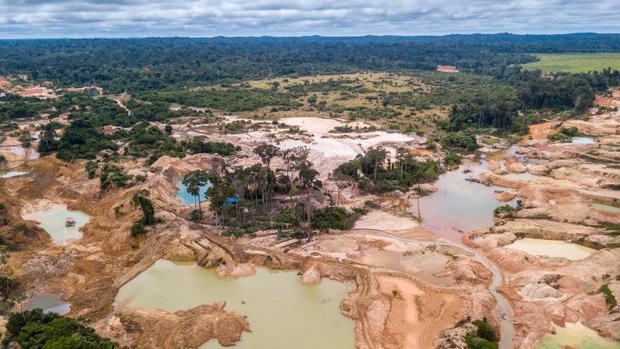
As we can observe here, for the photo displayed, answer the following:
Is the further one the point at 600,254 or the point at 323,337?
the point at 600,254

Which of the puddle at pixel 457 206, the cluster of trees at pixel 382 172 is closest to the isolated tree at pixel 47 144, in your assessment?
the cluster of trees at pixel 382 172

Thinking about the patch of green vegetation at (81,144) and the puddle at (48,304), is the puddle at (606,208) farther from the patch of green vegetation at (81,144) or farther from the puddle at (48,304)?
the patch of green vegetation at (81,144)

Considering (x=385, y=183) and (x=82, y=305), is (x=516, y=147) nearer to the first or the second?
(x=385, y=183)

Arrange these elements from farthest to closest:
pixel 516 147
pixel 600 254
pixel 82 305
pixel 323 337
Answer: pixel 516 147
pixel 600 254
pixel 82 305
pixel 323 337

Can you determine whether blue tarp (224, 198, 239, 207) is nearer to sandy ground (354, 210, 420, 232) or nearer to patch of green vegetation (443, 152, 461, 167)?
sandy ground (354, 210, 420, 232)

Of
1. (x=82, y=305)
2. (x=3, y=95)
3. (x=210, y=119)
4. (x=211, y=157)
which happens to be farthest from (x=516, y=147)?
(x=3, y=95)

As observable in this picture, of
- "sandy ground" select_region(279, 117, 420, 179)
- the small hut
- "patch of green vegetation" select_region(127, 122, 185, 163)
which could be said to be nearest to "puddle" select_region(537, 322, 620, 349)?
"sandy ground" select_region(279, 117, 420, 179)

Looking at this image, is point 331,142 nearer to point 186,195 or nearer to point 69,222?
point 186,195
